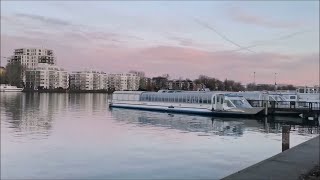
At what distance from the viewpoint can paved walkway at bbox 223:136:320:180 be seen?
55.7 feet

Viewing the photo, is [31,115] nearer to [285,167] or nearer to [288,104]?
[288,104]

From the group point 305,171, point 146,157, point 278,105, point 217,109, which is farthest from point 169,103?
point 305,171

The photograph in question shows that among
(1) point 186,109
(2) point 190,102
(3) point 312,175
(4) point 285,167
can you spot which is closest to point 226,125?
(1) point 186,109

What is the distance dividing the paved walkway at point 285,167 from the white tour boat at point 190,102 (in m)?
48.6

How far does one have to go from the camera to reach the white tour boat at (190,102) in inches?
2879

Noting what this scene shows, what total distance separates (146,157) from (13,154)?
27.1 feet

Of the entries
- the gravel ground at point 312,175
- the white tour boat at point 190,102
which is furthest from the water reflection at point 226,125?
the gravel ground at point 312,175

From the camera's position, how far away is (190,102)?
266ft

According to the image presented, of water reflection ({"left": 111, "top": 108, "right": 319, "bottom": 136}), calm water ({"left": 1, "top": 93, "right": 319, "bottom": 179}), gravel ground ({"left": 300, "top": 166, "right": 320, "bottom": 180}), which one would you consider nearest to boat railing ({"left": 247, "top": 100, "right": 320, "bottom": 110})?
water reflection ({"left": 111, "top": 108, "right": 319, "bottom": 136})

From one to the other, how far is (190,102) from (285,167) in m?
Result: 62.0

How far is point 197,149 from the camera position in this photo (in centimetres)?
A: 3178

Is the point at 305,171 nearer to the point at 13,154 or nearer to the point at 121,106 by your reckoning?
the point at 13,154

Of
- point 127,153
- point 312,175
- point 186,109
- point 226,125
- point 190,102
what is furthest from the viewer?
point 190,102

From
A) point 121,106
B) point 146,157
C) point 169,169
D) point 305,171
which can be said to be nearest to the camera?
point 305,171
